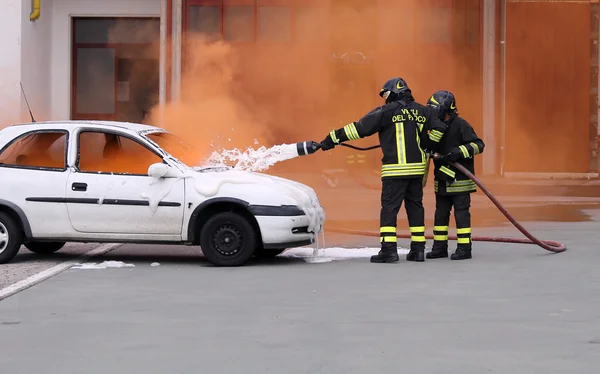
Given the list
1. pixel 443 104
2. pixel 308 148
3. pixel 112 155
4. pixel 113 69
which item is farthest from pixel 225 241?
pixel 113 69

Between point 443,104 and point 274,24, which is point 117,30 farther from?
point 443,104

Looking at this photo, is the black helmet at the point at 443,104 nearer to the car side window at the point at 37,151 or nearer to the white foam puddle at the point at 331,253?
the white foam puddle at the point at 331,253

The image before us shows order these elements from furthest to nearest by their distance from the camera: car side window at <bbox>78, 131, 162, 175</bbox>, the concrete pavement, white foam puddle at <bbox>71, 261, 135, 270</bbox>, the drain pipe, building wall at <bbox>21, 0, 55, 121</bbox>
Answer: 1. the drain pipe
2. building wall at <bbox>21, 0, 55, 121</bbox>
3. car side window at <bbox>78, 131, 162, 175</bbox>
4. white foam puddle at <bbox>71, 261, 135, 270</bbox>
5. the concrete pavement

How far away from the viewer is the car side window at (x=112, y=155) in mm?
10695

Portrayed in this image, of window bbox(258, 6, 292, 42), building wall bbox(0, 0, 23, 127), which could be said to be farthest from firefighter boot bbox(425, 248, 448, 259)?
building wall bbox(0, 0, 23, 127)

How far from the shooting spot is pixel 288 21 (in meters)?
25.4

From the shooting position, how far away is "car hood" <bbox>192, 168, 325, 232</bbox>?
33.9 ft

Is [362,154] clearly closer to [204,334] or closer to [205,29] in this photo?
[205,29]

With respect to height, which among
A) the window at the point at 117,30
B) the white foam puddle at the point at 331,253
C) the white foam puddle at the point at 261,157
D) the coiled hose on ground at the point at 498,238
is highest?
the window at the point at 117,30

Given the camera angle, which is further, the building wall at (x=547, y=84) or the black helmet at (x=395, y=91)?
the building wall at (x=547, y=84)

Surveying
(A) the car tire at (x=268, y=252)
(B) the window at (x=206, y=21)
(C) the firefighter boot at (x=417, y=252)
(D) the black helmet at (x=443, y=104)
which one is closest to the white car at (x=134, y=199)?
(A) the car tire at (x=268, y=252)

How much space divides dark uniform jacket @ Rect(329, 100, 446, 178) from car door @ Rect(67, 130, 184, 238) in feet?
5.69

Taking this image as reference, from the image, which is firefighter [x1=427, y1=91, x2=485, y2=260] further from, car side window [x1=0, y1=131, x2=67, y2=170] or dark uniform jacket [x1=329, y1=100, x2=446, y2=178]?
car side window [x1=0, y1=131, x2=67, y2=170]

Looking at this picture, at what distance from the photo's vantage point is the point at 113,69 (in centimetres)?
2741
